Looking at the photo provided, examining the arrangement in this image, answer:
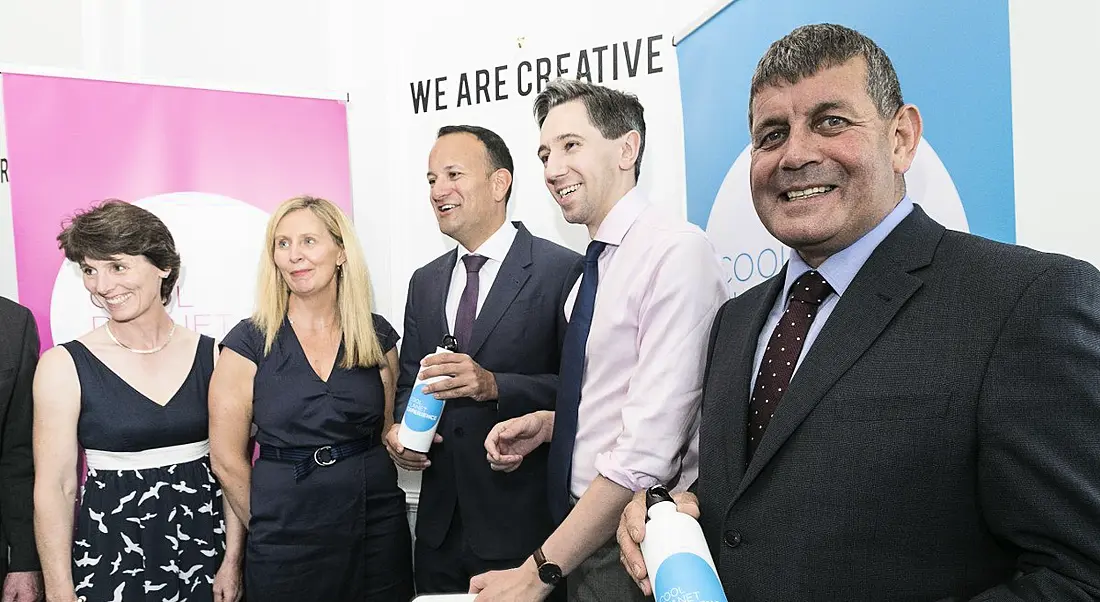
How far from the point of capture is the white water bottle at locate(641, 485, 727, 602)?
38.4 inches

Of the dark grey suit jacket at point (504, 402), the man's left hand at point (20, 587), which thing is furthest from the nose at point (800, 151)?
the man's left hand at point (20, 587)

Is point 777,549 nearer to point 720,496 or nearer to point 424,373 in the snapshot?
point 720,496

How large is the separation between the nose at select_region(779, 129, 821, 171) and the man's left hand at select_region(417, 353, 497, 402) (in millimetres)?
1083

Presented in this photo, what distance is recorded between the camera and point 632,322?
1.66 meters

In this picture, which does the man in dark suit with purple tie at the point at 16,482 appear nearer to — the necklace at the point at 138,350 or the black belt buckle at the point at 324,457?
the necklace at the point at 138,350

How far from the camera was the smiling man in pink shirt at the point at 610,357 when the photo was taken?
150 cm

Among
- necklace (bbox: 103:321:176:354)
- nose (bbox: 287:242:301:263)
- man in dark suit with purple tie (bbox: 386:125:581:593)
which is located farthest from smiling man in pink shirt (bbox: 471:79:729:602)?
necklace (bbox: 103:321:176:354)

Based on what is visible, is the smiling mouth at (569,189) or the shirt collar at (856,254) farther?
the smiling mouth at (569,189)

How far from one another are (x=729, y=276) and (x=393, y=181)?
1962mm

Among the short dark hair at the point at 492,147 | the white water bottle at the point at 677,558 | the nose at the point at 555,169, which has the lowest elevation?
the white water bottle at the point at 677,558

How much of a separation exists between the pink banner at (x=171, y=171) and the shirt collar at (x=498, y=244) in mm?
1006

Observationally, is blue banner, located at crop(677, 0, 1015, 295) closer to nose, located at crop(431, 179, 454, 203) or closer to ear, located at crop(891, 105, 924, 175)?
ear, located at crop(891, 105, 924, 175)

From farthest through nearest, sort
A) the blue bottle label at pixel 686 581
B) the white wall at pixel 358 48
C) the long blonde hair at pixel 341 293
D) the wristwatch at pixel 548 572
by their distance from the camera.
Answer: the white wall at pixel 358 48, the long blonde hair at pixel 341 293, the wristwatch at pixel 548 572, the blue bottle label at pixel 686 581

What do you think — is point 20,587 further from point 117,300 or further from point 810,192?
point 810,192
